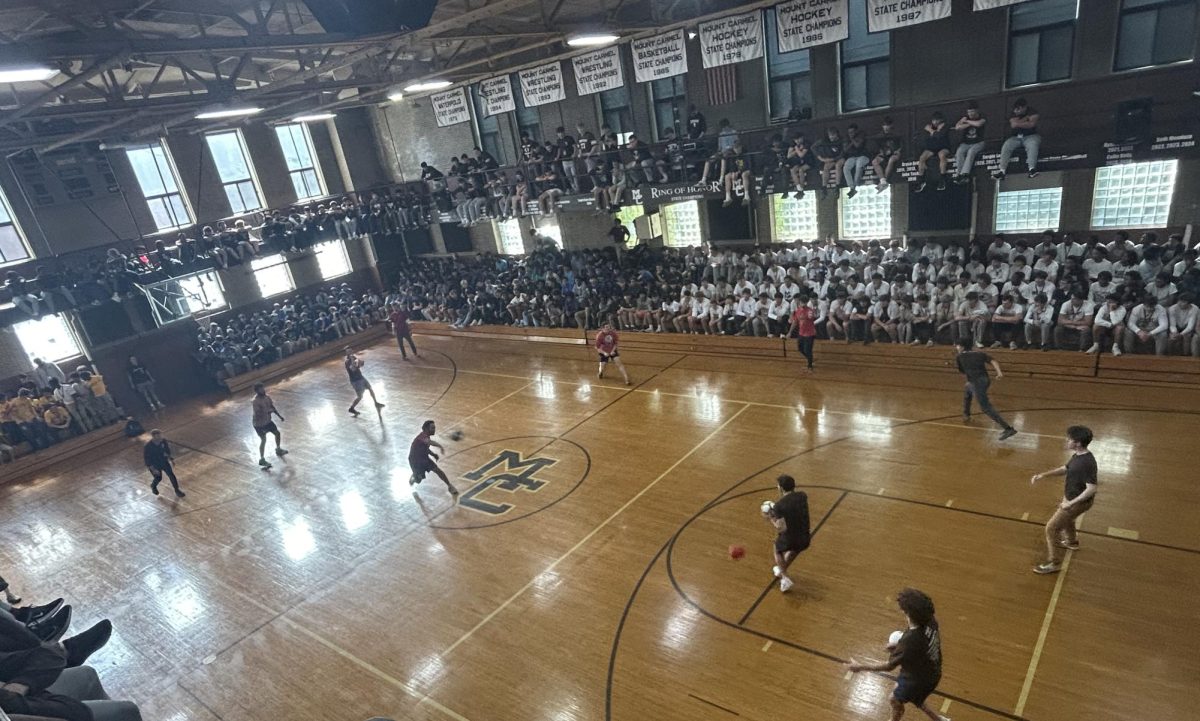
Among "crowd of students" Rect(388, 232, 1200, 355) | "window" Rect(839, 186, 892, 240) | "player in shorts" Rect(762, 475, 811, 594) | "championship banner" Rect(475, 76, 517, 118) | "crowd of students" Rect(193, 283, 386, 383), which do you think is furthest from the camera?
"crowd of students" Rect(193, 283, 386, 383)

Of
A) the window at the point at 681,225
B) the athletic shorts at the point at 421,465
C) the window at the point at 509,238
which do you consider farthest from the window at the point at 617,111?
the athletic shorts at the point at 421,465

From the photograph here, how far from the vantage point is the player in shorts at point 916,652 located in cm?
429

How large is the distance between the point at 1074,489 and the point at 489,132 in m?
20.6

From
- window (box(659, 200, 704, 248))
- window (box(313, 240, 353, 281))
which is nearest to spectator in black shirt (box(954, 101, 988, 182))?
window (box(659, 200, 704, 248))

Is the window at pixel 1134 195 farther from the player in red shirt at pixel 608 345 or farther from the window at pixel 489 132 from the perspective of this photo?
the window at pixel 489 132

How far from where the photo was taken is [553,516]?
29.4ft

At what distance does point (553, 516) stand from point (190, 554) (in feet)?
18.7

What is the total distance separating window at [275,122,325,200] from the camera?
2303 centimetres

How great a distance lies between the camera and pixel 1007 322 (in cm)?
1087

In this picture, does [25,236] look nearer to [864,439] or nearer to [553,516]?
[553,516]

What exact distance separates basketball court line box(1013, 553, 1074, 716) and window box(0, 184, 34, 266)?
23426mm

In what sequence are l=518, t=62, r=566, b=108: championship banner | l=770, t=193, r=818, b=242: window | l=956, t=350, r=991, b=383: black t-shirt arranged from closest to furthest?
l=956, t=350, r=991, b=383: black t-shirt < l=518, t=62, r=566, b=108: championship banner < l=770, t=193, r=818, b=242: window

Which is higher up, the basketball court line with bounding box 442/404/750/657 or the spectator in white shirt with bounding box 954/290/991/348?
the spectator in white shirt with bounding box 954/290/991/348

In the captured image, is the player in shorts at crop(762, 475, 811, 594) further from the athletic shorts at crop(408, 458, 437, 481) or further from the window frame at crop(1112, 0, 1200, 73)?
the window frame at crop(1112, 0, 1200, 73)
